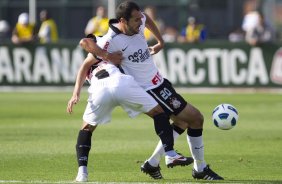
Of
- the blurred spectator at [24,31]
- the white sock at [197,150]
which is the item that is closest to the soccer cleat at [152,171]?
the white sock at [197,150]

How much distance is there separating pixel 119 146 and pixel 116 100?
4.62 meters

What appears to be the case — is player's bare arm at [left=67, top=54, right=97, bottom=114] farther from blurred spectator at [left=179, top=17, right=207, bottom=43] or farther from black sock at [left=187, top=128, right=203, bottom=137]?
blurred spectator at [left=179, top=17, right=207, bottom=43]

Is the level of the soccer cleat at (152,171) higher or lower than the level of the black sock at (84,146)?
lower

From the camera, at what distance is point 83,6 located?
39531mm

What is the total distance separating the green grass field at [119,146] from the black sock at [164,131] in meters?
0.61

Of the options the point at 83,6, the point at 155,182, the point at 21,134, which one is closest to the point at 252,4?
the point at 83,6

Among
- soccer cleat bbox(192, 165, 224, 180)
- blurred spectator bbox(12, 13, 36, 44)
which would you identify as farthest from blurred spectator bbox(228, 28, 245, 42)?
soccer cleat bbox(192, 165, 224, 180)

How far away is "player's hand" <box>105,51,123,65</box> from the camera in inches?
402

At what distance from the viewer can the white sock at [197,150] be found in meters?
10.8

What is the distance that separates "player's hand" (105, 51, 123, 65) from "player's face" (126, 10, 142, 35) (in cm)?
29

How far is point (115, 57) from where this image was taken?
1028 cm

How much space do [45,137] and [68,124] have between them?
2.76 metres

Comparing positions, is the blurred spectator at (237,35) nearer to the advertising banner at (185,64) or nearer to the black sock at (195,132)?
the advertising banner at (185,64)

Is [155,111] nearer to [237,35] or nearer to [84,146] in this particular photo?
[84,146]
